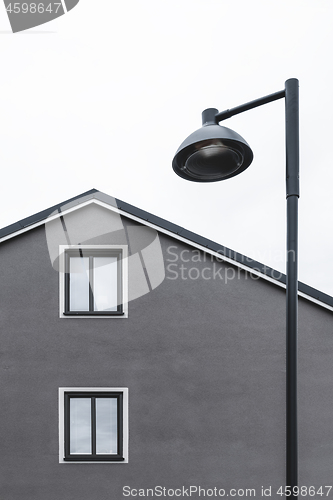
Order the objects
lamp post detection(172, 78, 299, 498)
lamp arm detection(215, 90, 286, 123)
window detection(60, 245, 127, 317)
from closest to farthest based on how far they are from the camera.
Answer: lamp post detection(172, 78, 299, 498)
lamp arm detection(215, 90, 286, 123)
window detection(60, 245, 127, 317)

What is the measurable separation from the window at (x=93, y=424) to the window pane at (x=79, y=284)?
1.53 metres

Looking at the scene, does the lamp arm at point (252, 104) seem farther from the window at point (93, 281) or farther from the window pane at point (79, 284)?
the window pane at point (79, 284)

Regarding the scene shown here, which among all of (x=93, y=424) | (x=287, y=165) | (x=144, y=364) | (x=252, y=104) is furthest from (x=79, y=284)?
(x=287, y=165)

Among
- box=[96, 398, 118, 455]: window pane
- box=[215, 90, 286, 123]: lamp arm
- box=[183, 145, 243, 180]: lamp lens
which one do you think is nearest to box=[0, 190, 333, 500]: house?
box=[96, 398, 118, 455]: window pane

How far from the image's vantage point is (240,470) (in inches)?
304

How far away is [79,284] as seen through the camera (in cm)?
839

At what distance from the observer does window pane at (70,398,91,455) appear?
25.6 feet

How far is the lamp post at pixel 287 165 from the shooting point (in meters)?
2.40

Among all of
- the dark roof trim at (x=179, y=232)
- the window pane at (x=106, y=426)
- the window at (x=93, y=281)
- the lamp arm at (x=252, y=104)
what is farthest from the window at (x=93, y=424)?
the lamp arm at (x=252, y=104)

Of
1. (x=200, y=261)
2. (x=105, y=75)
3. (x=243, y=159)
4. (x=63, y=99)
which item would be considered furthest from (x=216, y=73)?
(x=243, y=159)

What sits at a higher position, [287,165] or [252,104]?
[252,104]

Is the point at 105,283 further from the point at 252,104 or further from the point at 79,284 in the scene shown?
the point at 252,104

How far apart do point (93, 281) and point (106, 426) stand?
262cm

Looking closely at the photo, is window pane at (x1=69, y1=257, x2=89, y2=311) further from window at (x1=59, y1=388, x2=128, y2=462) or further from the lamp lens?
the lamp lens
